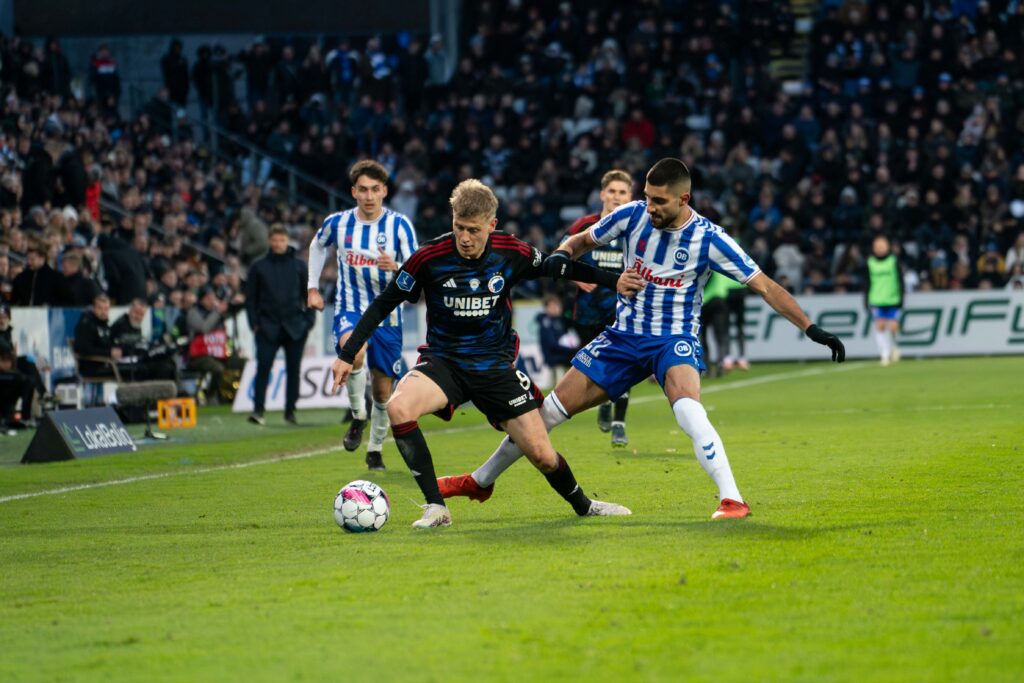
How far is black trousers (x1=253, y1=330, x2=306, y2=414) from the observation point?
59.2 ft

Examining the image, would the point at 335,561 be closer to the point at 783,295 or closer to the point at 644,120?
the point at 783,295

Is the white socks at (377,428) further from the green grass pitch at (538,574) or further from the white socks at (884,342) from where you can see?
the white socks at (884,342)

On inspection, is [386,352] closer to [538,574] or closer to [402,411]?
[402,411]

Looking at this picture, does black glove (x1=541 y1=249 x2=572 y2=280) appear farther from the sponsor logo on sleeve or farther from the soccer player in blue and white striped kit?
the sponsor logo on sleeve

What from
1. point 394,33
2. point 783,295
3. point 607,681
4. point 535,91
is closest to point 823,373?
point 535,91

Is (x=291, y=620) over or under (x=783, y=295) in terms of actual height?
under

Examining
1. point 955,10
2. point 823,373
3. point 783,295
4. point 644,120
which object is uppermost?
point 955,10

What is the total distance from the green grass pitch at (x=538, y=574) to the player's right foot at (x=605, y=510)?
4.7 inches

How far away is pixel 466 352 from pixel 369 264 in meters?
4.31

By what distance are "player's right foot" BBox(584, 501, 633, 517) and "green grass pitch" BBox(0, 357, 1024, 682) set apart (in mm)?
119

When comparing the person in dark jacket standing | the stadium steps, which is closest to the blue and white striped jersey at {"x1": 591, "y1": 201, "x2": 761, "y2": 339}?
the person in dark jacket standing

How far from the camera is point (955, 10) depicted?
35.1 metres

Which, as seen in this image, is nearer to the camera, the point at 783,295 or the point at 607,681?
the point at 607,681

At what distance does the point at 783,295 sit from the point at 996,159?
24096 mm
